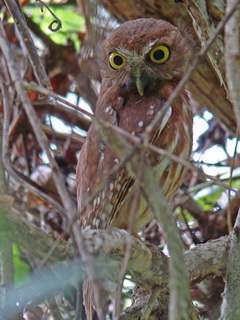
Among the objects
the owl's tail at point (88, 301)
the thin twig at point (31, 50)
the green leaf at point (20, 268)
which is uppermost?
the thin twig at point (31, 50)

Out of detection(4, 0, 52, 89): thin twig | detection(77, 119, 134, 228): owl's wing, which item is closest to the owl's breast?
detection(77, 119, 134, 228): owl's wing

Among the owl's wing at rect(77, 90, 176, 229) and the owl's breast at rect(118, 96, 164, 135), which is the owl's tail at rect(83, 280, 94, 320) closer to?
the owl's wing at rect(77, 90, 176, 229)

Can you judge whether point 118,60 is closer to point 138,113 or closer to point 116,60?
point 116,60

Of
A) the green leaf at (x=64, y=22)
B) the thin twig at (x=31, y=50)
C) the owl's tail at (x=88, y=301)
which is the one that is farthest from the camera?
the green leaf at (x=64, y=22)

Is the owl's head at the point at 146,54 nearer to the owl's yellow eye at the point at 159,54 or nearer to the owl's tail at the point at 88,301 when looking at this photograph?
the owl's yellow eye at the point at 159,54

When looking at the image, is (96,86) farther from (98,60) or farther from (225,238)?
(225,238)

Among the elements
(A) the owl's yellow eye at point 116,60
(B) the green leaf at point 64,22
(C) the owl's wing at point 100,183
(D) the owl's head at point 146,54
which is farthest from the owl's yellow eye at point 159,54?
(B) the green leaf at point 64,22

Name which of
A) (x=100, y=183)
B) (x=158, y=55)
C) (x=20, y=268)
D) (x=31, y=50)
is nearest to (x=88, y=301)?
(x=100, y=183)

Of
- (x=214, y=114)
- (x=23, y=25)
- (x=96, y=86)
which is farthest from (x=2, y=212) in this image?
(x=96, y=86)
